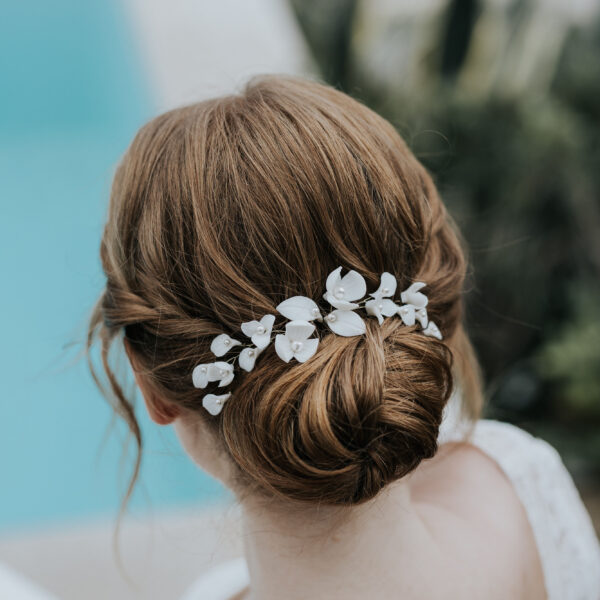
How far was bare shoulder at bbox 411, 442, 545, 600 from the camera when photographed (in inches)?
41.1

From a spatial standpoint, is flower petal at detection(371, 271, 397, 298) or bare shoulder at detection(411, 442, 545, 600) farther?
bare shoulder at detection(411, 442, 545, 600)

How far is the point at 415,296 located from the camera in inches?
34.0

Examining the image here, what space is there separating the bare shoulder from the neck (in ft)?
0.44

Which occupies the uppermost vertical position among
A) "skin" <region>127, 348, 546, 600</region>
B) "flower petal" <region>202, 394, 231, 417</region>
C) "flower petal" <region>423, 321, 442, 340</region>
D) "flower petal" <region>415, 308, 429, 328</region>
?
"flower petal" <region>415, 308, 429, 328</region>

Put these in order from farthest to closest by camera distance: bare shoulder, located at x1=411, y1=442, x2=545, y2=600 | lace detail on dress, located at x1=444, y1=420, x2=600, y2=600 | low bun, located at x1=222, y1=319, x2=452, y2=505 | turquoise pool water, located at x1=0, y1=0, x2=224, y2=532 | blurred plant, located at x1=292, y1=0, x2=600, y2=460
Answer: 1. turquoise pool water, located at x1=0, y1=0, x2=224, y2=532
2. blurred plant, located at x1=292, y1=0, x2=600, y2=460
3. lace detail on dress, located at x1=444, y1=420, x2=600, y2=600
4. bare shoulder, located at x1=411, y1=442, x2=545, y2=600
5. low bun, located at x1=222, y1=319, x2=452, y2=505

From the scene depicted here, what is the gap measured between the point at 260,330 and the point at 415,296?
0.68 feet

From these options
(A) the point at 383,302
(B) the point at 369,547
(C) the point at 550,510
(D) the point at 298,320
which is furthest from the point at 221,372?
(C) the point at 550,510

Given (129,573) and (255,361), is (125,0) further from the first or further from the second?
(255,361)

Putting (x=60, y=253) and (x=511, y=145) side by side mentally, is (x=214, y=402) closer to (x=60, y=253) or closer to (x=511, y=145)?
(x=511, y=145)

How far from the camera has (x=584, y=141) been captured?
113 inches

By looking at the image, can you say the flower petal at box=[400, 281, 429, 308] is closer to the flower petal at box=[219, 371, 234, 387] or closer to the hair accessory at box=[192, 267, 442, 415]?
the hair accessory at box=[192, 267, 442, 415]

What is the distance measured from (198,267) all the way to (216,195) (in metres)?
0.09

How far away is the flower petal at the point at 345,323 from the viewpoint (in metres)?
0.81

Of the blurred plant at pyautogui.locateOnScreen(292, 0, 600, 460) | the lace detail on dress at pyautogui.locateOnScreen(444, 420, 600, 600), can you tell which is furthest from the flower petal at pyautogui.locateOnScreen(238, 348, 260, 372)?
the blurred plant at pyautogui.locateOnScreen(292, 0, 600, 460)
